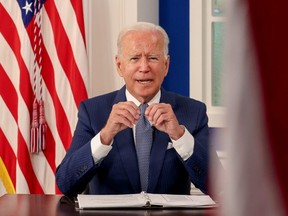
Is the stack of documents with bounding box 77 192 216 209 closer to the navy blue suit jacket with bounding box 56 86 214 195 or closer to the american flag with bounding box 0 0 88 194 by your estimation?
the navy blue suit jacket with bounding box 56 86 214 195

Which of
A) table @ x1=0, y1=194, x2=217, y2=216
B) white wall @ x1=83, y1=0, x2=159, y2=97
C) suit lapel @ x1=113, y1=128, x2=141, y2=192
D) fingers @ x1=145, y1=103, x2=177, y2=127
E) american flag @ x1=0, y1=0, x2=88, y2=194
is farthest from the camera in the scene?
white wall @ x1=83, y1=0, x2=159, y2=97

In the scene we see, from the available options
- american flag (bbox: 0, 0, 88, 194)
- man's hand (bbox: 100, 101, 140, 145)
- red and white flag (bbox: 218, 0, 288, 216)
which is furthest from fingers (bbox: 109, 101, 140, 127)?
red and white flag (bbox: 218, 0, 288, 216)

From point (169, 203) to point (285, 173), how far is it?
1.74 m

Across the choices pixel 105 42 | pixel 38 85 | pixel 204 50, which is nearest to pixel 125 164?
pixel 38 85

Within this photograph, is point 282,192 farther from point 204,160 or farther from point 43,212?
point 204,160

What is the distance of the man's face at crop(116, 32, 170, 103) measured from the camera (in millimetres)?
2479

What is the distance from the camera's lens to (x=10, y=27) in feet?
11.4

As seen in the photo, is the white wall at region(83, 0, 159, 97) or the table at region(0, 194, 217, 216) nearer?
the table at region(0, 194, 217, 216)

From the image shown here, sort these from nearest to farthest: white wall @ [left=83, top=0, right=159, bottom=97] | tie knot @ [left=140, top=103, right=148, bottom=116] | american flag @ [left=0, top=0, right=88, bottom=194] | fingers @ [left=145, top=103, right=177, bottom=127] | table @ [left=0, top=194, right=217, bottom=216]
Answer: table @ [left=0, top=194, right=217, bottom=216]
fingers @ [left=145, top=103, right=177, bottom=127]
tie knot @ [left=140, top=103, right=148, bottom=116]
american flag @ [left=0, top=0, right=88, bottom=194]
white wall @ [left=83, top=0, right=159, bottom=97]

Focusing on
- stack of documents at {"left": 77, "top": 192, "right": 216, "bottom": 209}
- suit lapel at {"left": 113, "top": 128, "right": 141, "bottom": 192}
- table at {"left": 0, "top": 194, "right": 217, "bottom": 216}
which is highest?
suit lapel at {"left": 113, "top": 128, "right": 141, "bottom": 192}

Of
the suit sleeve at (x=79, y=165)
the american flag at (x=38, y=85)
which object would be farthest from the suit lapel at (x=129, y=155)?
the american flag at (x=38, y=85)

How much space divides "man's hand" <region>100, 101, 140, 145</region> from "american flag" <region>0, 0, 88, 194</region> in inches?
46.3

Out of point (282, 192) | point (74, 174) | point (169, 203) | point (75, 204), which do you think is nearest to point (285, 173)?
point (282, 192)

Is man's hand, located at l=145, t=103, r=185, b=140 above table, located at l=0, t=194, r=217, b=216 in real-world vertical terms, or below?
above
